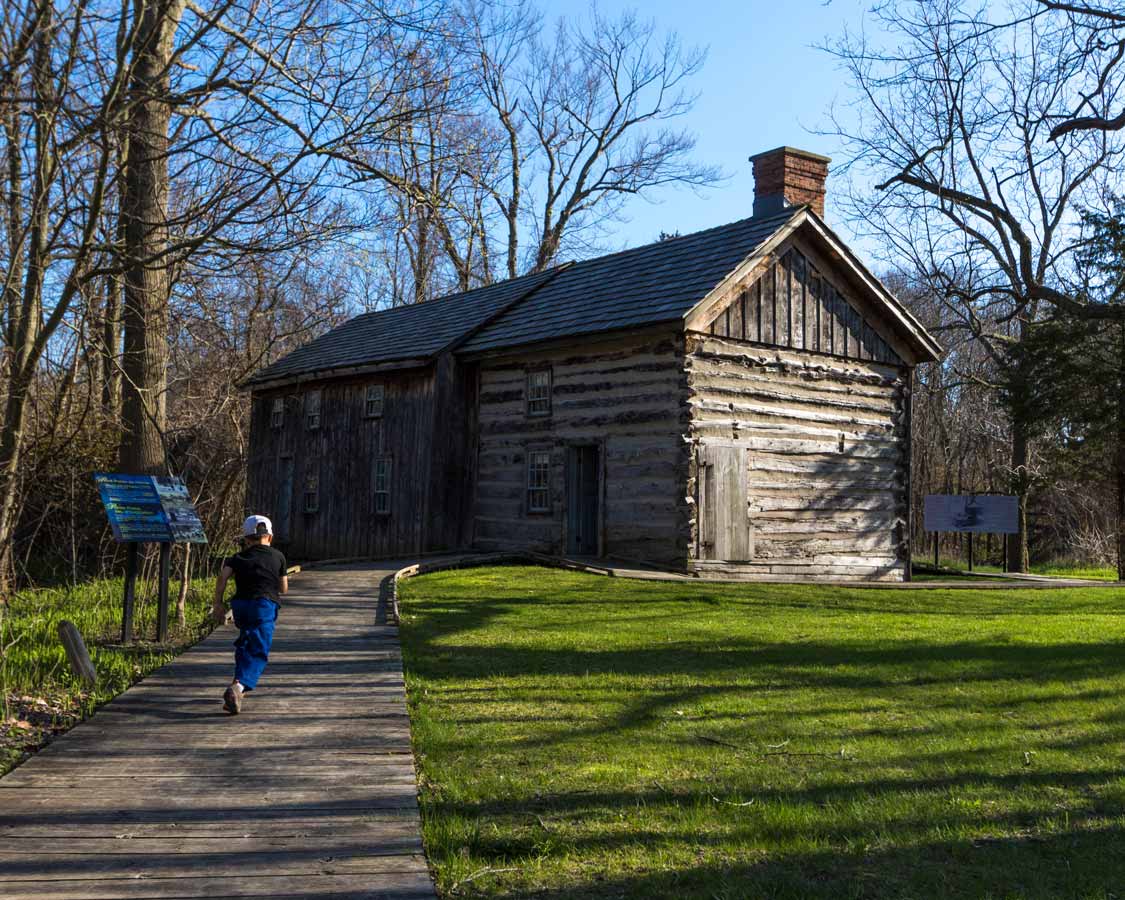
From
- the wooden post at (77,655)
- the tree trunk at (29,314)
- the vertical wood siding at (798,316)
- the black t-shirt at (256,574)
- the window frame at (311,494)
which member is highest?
the vertical wood siding at (798,316)

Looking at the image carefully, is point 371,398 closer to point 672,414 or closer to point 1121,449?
point 672,414

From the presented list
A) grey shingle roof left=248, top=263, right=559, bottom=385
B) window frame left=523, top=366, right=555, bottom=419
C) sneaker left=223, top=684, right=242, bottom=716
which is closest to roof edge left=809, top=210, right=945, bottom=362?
window frame left=523, top=366, right=555, bottom=419

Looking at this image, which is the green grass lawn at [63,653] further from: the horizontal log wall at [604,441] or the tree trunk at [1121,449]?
the tree trunk at [1121,449]

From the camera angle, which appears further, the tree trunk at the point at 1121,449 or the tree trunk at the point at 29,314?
the tree trunk at the point at 1121,449

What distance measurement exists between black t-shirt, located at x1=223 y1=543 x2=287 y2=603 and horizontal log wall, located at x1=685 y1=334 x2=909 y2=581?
10.9 meters

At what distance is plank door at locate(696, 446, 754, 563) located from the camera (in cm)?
1852

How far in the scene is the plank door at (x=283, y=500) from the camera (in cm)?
2755

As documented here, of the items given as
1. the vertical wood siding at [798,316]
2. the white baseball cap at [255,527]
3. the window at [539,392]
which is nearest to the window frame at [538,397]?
the window at [539,392]

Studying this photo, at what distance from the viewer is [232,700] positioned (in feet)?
24.8

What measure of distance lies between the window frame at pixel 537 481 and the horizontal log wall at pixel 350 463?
94.3 inches

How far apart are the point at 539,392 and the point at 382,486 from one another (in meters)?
5.15

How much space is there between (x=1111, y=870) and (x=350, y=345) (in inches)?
1013

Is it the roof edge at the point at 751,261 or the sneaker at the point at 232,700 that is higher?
the roof edge at the point at 751,261

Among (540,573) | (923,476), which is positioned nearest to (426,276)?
(923,476)
